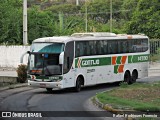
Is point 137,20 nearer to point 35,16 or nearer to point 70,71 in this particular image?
point 35,16

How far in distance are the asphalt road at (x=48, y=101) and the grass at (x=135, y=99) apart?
0.74m

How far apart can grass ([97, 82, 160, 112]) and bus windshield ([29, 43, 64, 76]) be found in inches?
138

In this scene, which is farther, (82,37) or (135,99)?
(82,37)

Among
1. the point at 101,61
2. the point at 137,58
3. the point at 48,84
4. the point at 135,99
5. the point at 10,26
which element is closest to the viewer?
the point at 135,99

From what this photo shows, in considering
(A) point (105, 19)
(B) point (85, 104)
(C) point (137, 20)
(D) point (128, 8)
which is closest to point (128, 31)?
(C) point (137, 20)

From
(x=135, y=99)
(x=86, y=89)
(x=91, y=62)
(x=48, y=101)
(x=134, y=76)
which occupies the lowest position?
(x=86, y=89)

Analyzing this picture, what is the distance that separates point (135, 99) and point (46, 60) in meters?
6.55

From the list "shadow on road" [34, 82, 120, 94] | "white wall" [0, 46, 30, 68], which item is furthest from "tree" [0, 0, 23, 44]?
"shadow on road" [34, 82, 120, 94]

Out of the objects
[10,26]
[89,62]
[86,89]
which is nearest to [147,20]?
[10,26]

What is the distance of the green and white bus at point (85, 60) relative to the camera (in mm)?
26391

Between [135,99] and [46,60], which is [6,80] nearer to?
[46,60]

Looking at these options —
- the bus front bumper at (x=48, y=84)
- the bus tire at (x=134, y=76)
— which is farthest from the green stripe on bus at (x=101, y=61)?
the bus front bumper at (x=48, y=84)

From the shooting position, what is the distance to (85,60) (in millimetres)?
28359

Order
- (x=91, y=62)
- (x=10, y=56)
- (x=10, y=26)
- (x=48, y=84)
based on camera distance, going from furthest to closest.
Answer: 1. (x=10, y=26)
2. (x=10, y=56)
3. (x=91, y=62)
4. (x=48, y=84)
